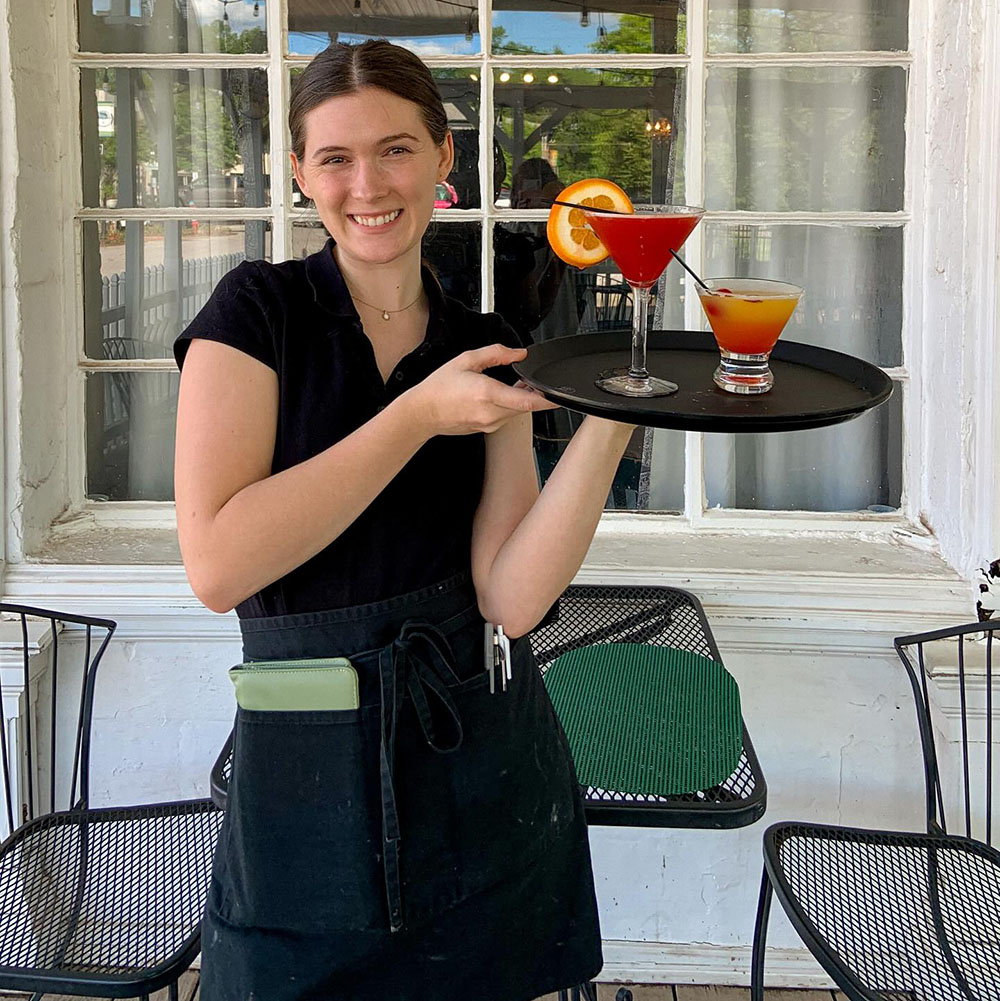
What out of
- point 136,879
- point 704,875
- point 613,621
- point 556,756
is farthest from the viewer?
point 704,875

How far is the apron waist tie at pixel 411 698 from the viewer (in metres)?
1.15

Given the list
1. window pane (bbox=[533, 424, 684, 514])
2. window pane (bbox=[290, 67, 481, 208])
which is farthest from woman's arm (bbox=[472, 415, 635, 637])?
window pane (bbox=[290, 67, 481, 208])

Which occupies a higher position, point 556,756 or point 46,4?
point 46,4

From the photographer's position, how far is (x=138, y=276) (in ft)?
7.73

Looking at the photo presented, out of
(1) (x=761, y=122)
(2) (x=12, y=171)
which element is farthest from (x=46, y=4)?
(1) (x=761, y=122)

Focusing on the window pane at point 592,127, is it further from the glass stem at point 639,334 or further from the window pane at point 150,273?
the glass stem at point 639,334

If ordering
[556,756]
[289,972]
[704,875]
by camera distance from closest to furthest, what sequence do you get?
[289,972] < [556,756] < [704,875]

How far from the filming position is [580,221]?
1.84 metres

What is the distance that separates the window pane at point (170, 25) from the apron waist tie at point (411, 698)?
5.35 ft

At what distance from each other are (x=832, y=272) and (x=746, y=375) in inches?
48.4

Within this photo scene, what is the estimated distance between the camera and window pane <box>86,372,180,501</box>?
7.78ft

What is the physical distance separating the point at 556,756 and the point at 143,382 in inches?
58.1

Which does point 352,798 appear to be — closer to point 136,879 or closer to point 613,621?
point 136,879

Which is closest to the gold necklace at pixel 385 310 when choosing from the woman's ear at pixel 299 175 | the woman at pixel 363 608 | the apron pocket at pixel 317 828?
the woman at pixel 363 608
